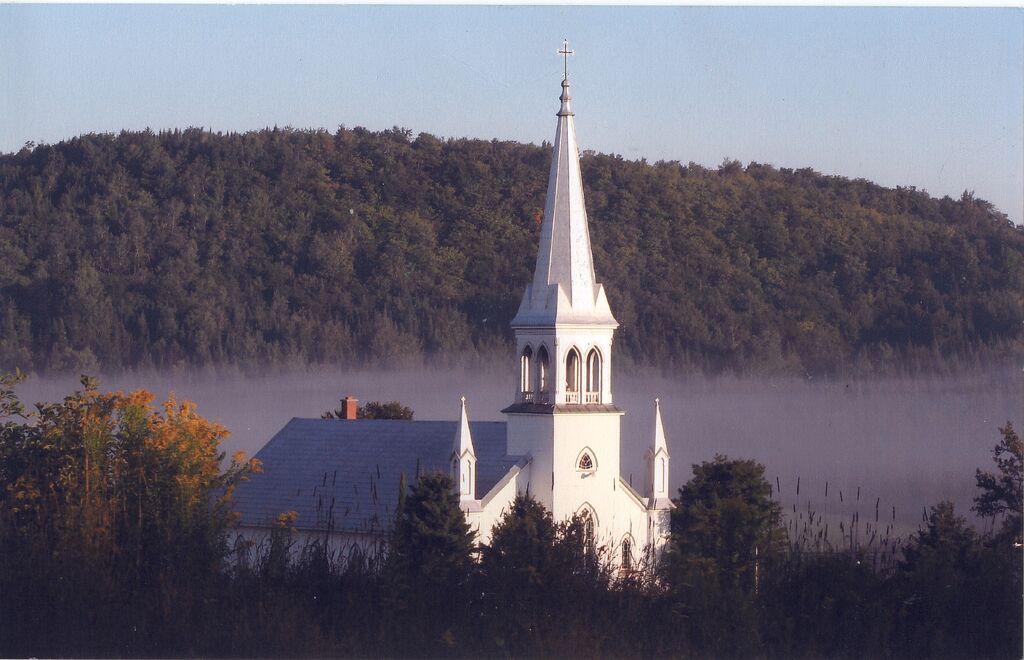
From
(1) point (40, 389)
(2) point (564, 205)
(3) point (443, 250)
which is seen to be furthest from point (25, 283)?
(2) point (564, 205)

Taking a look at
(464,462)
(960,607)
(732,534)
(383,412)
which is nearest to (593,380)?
(464,462)

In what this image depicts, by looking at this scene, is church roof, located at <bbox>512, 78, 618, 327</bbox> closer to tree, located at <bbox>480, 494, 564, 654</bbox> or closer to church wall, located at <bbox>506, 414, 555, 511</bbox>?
church wall, located at <bbox>506, 414, 555, 511</bbox>

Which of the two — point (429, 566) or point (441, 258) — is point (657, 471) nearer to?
point (429, 566)

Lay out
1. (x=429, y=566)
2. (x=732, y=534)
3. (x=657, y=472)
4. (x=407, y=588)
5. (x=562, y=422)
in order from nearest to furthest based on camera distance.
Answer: (x=407, y=588), (x=429, y=566), (x=732, y=534), (x=562, y=422), (x=657, y=472)

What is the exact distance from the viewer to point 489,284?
273 ft

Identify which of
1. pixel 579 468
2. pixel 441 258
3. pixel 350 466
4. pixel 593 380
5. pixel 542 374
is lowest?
pixel 350 466

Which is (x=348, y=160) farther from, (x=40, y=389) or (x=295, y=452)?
(x=295, y=452)

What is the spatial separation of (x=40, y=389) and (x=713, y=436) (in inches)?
1193

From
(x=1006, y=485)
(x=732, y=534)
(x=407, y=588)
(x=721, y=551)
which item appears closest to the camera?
(x=407, y=588)

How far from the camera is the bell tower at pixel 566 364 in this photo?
121ft

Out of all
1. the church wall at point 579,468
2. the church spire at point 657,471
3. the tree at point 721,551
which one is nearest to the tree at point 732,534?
the tree at point 721,551

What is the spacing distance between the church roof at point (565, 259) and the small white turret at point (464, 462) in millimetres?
2846

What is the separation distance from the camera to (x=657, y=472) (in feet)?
126

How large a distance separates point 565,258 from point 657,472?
5.41 meters
